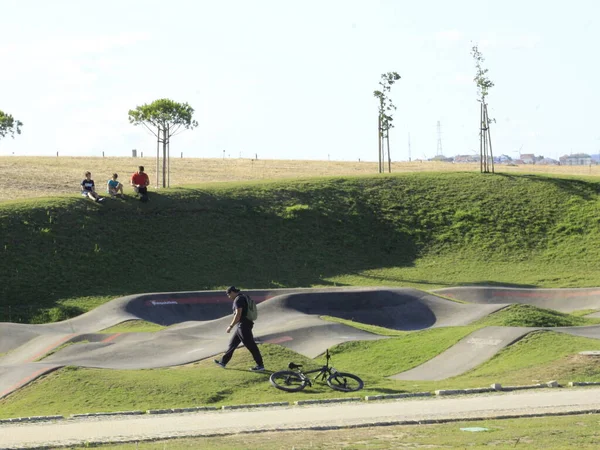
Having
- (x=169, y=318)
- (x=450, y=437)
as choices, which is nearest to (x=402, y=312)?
(x=169, y=318)

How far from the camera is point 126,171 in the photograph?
8388 cm

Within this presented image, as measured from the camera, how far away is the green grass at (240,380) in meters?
18.1

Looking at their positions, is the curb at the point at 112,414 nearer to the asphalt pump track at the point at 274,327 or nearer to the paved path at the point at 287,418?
the paved path at the point at 287,418

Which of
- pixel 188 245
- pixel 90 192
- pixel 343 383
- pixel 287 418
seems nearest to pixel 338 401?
pixel 343 383

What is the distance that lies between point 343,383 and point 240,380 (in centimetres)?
220

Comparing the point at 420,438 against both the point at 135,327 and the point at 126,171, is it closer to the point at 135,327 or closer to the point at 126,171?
the point at 135,327

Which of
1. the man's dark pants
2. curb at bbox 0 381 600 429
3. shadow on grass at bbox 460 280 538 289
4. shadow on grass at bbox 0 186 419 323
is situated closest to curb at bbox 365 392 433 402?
curb at bbox 0 381 600 429

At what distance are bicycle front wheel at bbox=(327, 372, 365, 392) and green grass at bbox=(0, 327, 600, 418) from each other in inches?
6.3

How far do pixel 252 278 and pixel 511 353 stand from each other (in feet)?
66.2

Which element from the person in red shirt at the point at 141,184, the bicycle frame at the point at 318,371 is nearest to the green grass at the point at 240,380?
the bicycle frame at the point at 318,371

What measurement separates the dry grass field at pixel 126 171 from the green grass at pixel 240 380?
38.9 meters

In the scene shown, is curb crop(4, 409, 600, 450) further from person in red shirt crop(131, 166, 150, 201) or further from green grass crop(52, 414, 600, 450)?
person in red shirt crop(131, 166, 150, 201)

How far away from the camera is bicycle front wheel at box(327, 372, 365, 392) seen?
19.2 m

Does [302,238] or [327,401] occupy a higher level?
[302,238]
